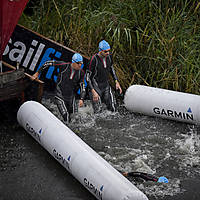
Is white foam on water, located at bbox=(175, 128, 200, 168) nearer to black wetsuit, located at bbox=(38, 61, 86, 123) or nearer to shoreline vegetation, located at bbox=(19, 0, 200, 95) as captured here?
shoreline vegetation, located at bbox=(19, 0, 200, 95)

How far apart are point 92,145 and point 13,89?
1.93 meters

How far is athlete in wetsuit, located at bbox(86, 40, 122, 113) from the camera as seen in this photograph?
7980mm

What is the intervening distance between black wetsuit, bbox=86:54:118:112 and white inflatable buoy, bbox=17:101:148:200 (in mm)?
1503

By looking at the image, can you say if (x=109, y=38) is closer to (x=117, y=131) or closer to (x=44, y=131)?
(x=117, y=131)

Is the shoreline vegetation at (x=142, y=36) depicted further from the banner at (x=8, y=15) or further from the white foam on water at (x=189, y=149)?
the banner at (x=8, y=15)

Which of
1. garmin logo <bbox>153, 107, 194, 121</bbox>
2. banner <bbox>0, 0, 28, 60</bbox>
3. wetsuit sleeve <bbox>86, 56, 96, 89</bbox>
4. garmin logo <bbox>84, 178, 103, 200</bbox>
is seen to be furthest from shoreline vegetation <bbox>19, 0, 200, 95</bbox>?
garmin logo <bbox>84, 178, 103, 200</bbox>

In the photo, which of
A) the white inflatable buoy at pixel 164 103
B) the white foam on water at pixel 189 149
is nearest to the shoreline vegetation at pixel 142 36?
the white inflatable buoy at pixel 164 103

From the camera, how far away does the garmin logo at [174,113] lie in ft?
24.9

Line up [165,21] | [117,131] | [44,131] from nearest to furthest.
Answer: [44,131] < [117,131] < [165,21]

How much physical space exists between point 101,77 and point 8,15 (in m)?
2.25

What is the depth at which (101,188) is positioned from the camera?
5.25m

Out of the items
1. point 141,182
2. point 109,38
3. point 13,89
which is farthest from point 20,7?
point 141,182

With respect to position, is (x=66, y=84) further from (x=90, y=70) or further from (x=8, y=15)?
(x=8, y=15)

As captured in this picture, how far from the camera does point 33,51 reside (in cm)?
920
